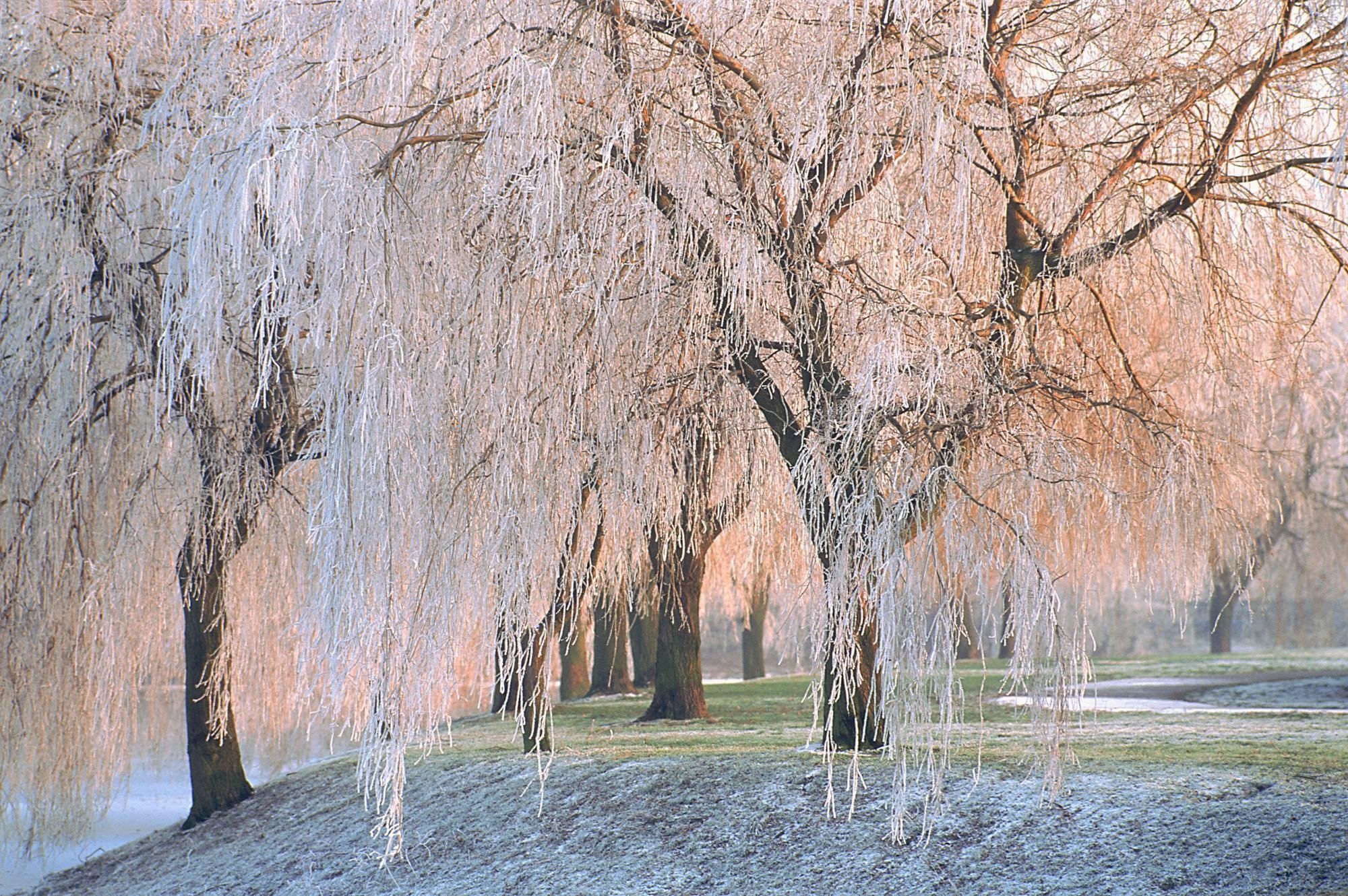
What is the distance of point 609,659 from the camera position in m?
16.1

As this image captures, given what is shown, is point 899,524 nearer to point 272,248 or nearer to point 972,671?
point 272,248

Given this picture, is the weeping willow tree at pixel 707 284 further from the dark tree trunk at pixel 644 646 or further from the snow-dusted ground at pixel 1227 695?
the dark tree trunk at pixel 644 646

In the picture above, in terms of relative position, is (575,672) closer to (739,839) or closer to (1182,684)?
(1182,684)

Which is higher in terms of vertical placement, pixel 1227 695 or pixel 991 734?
pixel 1227 695

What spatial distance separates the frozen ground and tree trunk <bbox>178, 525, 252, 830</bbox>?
23cm

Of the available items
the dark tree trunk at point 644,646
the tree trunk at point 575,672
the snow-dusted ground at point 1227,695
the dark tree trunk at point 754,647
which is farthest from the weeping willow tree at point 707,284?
the dark tree trunk at point 754,647

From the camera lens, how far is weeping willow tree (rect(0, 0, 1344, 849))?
5957mm

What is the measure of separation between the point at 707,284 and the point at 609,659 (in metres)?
9.98

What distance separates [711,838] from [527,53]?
4.26 meters

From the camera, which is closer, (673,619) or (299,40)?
(299,40)

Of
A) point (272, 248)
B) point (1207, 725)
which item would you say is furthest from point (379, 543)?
point (1207, 725)

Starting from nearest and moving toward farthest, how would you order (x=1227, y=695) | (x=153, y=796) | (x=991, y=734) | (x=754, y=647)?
(x=991, y=734)
(x=1227, y=695)
(x=153, y=796)
(x=754, y=647)

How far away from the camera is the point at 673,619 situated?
439 inches

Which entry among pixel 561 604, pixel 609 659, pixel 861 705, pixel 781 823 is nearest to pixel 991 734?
pixel 861 705
